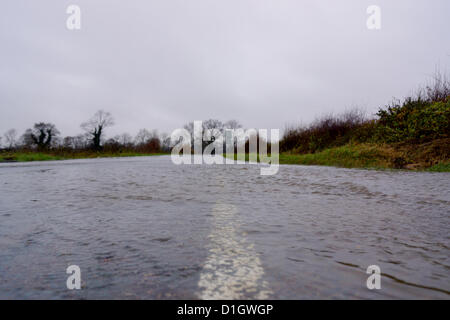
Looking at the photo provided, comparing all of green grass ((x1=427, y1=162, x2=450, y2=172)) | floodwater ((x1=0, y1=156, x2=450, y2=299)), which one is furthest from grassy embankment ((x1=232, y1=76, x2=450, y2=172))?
floodwater ((x1=0, y1=156, x2=450, y2=299))

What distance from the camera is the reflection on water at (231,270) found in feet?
4.90

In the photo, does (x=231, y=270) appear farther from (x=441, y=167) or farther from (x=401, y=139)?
(x=401, y=139)

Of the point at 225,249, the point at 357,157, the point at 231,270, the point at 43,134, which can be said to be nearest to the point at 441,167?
the point at 357,157

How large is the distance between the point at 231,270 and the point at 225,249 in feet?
1.30

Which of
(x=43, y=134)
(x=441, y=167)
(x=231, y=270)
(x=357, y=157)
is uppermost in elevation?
(x=43, y=134)

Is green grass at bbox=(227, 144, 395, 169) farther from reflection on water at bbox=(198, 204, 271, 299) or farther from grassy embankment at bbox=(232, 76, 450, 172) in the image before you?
reflection on water at bbox=(198, 204, 271, 299)

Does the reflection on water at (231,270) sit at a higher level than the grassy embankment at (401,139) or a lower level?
lower

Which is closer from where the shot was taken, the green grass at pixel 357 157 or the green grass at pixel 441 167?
the green grass at pixel 441 167

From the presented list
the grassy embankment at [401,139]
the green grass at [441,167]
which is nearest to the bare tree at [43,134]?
the grassy embankment at [401,139]

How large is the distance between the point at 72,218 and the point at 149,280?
197 centimetres

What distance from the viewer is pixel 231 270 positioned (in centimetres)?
177

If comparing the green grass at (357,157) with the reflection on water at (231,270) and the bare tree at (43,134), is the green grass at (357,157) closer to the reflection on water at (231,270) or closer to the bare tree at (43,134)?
the reflection on water at (231,270)
